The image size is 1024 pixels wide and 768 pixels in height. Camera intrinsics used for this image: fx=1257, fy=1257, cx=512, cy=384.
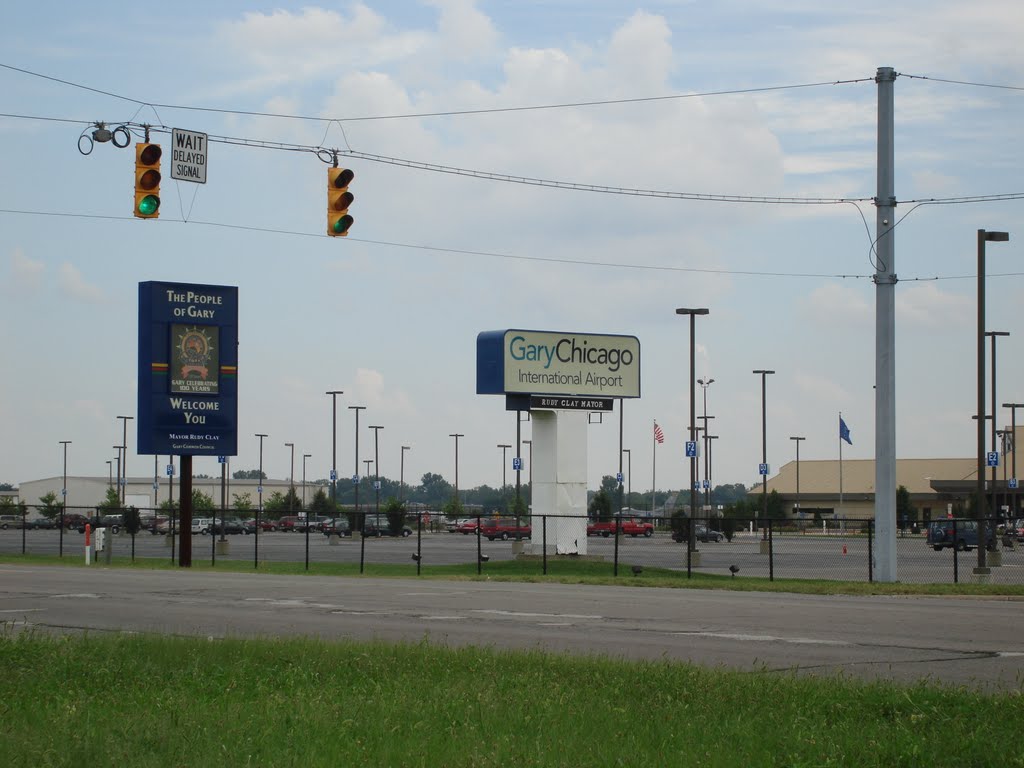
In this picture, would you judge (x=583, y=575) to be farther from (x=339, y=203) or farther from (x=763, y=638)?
(x=763, y=638)

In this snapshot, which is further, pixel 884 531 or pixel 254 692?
pixel 884 531

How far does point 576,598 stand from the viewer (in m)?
23.0

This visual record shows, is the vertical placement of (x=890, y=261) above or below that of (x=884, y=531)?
above

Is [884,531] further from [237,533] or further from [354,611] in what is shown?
[237,533]

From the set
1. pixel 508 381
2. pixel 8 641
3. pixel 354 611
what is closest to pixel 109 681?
A: pixel 8 641

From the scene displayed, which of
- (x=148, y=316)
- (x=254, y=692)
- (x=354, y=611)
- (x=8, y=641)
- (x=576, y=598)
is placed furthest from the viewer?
(x=148, y=316)

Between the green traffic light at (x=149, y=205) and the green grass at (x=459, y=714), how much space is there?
314 inches

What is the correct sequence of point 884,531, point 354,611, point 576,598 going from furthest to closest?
point 884,531, point 576,598, point 354,611

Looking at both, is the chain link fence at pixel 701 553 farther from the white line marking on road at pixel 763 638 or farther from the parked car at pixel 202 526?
the parked car at pixel 202 526

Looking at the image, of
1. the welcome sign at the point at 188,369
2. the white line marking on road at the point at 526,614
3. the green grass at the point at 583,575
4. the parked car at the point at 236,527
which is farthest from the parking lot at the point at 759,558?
the parked car at the point at 236,527

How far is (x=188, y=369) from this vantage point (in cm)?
3712

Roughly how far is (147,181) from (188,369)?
18898mm

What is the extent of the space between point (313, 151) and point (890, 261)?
44.4 ft

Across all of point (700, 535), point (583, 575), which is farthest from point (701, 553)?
point (583, 575)
